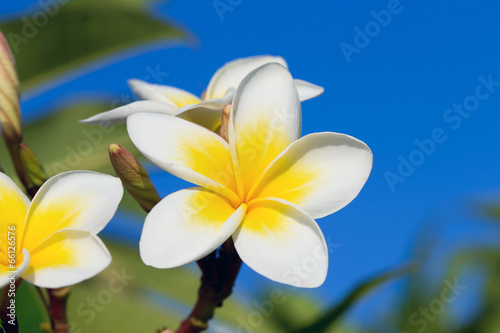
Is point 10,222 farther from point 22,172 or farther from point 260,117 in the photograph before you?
point 260,117

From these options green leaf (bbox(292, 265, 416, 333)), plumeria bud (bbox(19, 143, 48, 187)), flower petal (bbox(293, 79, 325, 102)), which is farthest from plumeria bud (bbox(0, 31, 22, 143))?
green leaf (bbox(292, 265, 416, 333))

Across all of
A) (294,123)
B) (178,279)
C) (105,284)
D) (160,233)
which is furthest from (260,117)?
(178,279)

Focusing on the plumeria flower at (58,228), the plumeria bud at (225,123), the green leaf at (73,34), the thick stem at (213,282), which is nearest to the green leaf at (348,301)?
the thick stem at (213,282)

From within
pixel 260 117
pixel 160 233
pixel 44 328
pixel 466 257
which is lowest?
pixel 44 328

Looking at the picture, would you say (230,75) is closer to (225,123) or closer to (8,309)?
(225,123)

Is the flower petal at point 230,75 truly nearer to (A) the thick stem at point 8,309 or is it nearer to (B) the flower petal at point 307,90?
(B) the flower petal at point 307,90
